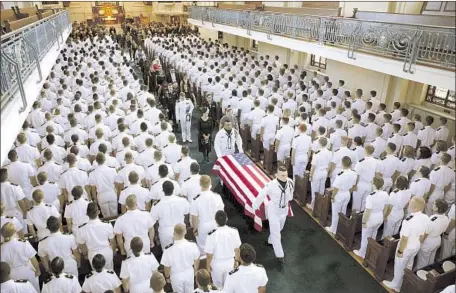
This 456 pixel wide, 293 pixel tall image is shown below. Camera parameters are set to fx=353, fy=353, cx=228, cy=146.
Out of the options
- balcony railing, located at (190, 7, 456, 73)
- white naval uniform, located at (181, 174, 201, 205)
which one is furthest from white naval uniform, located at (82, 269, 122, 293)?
balcony railing, located at (190, 7, 456, 73)

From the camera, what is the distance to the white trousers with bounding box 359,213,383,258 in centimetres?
579

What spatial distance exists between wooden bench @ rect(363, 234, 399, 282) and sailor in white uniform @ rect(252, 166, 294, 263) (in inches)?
55.7

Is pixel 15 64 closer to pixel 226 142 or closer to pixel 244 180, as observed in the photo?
pixel 244 180

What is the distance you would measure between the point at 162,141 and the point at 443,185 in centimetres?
559

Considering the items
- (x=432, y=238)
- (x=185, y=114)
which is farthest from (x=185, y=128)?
(x=432, y=238)

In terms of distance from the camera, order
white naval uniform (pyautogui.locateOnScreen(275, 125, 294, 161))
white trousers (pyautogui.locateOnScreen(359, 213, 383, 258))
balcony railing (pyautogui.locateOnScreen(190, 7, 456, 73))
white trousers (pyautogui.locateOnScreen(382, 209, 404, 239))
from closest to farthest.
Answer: white trousers (pyautogui.locateOnScreen(359, 213, 383, 258)) → white trousers (pyautogui.locateOnScreen(382, 209, 404, 239)) → balcony railing (pyautogui.locateOnScreen(190, 7, 456, 73)) → white naval uniform (pyautogui.locateOnScreen(275, 125, 294, 161))

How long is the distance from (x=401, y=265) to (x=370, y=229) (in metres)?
0.80

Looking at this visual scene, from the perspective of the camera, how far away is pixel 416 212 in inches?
197

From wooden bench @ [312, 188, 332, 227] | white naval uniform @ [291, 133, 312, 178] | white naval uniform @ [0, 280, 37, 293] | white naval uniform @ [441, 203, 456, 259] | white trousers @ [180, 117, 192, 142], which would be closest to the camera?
white naval uniform @ [0, 280, 37, 293]

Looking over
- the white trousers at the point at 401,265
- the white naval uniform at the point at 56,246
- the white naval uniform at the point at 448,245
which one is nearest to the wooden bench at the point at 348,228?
the white trousers at the point at 401,265

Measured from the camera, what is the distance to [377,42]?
8.17 metres

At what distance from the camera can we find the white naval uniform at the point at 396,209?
226 inches

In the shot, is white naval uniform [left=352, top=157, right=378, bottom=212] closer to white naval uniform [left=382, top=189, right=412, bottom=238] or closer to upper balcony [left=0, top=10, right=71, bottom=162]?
white naval uniform [left=382, top=189, right=412, bottom=238]

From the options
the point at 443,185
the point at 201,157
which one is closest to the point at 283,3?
the point at 201,157
